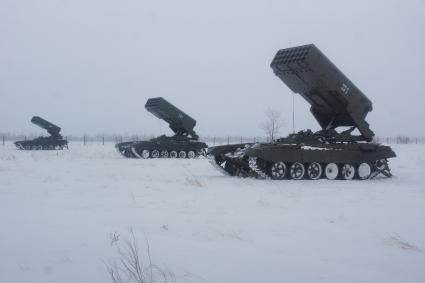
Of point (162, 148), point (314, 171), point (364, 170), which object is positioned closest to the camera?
point (314, 171)

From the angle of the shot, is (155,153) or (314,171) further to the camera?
(155,153)

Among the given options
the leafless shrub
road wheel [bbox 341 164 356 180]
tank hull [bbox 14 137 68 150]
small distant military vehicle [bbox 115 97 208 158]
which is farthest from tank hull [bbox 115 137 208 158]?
the leafless shrub

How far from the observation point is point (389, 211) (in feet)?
23.5

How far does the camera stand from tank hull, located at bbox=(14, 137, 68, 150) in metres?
41.8

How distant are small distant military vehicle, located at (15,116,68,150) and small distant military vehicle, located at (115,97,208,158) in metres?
14.5

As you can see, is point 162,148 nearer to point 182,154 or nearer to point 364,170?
point 182,154

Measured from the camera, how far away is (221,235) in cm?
529

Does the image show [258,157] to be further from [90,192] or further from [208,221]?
[208,221]

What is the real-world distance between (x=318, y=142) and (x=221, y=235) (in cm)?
1060

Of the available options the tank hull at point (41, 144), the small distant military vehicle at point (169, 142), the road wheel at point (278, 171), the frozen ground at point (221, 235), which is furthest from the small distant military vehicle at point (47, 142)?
the frozen ground at point (221, 235)

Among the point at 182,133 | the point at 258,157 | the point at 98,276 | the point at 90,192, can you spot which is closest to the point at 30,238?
the point at 98,276

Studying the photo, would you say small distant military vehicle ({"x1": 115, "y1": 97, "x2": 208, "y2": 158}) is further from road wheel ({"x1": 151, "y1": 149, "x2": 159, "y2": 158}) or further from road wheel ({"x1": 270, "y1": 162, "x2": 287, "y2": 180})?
road wheel ({"x1": 270, "y1": 162, "x2": 287, "y2": 180})

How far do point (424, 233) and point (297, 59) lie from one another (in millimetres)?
9862

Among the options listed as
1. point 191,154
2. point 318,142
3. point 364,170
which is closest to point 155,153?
point 191,154
